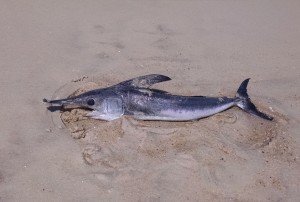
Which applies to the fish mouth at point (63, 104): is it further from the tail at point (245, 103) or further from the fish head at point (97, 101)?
the tail at point (245, 103)

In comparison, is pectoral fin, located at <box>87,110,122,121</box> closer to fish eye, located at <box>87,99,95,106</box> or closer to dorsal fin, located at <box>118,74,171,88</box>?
fish eye, located at <box>87,99,95,106</box>

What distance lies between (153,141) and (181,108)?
2.08 ft

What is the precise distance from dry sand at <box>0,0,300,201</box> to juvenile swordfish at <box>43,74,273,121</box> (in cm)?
14

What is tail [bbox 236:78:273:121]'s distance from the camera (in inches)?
229

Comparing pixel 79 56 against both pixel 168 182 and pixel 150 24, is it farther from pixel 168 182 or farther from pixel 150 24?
pixel 168 182

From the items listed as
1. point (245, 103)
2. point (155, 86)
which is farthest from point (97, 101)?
point (245, 103)

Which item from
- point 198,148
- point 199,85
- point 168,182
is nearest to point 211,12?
point 199,85

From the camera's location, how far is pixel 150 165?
493cm

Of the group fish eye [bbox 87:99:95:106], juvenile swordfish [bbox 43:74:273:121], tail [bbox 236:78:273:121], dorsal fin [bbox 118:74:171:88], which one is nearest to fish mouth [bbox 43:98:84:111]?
juvenile swordfish [bbox 43:74:273:121]

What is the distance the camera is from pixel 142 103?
18.1 ft

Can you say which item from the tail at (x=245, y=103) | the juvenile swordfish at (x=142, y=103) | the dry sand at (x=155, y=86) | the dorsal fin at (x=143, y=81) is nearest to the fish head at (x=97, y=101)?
the juvenile swordfish at (x=142, y=103)

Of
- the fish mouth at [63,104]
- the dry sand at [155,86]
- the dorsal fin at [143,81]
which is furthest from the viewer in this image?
the dorsal fin at [143,81]

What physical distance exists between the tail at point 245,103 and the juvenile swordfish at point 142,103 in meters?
0.09

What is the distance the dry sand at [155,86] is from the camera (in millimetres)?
4723
